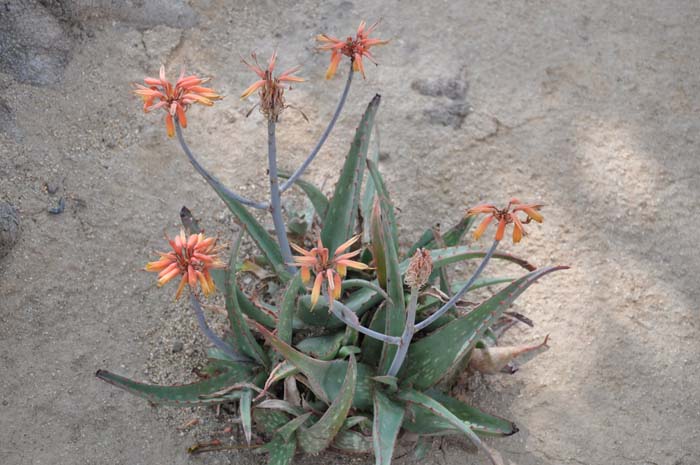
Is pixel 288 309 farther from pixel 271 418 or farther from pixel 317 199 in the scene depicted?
pixel 317 199

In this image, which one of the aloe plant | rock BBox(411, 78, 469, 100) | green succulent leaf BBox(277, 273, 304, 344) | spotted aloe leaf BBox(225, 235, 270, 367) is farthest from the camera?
rock BBox(411, 78, 469, 100)

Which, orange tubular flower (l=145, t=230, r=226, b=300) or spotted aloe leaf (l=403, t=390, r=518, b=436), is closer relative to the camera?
orange tubular flower (l=145, t=230, r=226, b=300)

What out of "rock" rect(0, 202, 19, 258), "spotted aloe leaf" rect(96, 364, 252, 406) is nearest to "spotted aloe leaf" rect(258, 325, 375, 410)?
"spotted aloe leaf" rect(96, 364, 252, 406)

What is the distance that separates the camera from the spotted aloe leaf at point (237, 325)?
2.70 metres

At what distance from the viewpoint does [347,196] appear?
3020mm

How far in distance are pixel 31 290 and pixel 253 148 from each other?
4.43 feet

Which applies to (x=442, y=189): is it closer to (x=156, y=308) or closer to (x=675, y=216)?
(x=675, y=216)

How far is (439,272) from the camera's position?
10.1ft

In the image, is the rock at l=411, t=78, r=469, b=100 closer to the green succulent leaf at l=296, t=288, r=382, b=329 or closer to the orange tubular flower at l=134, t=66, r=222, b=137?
the green succulent leaf at l=296, t=288, r=382, b=329

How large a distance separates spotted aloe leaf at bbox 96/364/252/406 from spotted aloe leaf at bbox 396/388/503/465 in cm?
64

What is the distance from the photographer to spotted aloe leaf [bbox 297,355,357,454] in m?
2.36

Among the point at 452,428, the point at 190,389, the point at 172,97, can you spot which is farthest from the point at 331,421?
the point at 172,97

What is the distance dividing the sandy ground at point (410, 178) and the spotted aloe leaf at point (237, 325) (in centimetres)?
40

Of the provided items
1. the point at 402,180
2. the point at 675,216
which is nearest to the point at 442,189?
the point at 402,180
